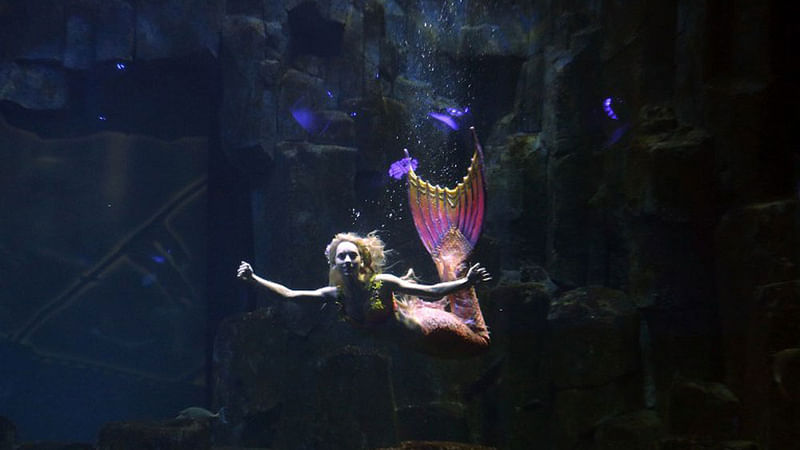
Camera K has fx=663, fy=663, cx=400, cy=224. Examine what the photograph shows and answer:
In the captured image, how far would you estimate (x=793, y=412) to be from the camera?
4.50 metres

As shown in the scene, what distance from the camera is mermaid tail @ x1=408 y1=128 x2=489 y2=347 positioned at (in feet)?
18.3

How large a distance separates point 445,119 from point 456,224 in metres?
3.89

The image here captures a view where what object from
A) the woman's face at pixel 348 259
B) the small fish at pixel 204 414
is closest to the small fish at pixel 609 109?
the woman's face at pixel 348 259

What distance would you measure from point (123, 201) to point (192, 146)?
1269mm

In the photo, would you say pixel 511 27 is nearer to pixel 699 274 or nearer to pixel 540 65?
pixel 540 65

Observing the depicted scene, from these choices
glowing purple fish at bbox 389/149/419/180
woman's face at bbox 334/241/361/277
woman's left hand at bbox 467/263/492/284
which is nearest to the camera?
woman's left hand at bbox 467/263/492/284

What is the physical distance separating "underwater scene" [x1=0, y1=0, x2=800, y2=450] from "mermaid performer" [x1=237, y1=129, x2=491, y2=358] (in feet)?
0.08

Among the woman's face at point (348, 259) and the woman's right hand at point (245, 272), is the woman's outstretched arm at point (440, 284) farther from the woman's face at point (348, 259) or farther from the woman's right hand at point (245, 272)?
the woman's right hand at point (245, 272)

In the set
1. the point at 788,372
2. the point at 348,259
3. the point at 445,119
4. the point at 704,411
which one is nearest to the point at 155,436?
the point at 348,259

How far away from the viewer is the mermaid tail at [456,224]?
18.3 feet

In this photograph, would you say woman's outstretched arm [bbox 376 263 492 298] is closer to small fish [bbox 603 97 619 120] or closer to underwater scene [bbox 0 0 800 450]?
underwater scene [bbox 0 0 800 450]

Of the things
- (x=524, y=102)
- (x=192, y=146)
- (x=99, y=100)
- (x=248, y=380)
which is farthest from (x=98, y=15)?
(x=524, y=102)

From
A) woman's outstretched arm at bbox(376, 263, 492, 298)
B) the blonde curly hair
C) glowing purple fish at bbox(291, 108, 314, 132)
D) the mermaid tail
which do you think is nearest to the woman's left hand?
woman's outstretched arm at bbox(376, 263, 492, 298)

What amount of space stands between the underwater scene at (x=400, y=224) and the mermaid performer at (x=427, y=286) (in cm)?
3
